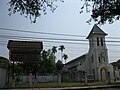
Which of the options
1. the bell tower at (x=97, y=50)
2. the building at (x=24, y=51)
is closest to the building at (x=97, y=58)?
the bell tower at (x=97, y=50)

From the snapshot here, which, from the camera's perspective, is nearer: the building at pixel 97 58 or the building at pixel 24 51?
the building at pixel 24 51

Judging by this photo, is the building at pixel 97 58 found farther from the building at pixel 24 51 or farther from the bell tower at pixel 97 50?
the building at pixel 24 51

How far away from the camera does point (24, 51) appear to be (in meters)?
30.4

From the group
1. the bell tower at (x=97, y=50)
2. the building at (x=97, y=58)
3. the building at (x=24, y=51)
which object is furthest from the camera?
the bell tower at (x=97, y=50)

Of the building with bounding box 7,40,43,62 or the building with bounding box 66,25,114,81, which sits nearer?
the building with bounding box 7,40,43,62

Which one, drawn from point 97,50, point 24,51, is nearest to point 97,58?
point 97,50

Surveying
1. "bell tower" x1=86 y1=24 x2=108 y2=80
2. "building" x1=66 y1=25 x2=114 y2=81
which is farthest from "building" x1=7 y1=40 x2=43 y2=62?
"bell tower" x1=86 y1=24 x2=108 y2=80

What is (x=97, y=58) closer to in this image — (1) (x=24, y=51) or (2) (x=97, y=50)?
(2) (x=97, y=50)

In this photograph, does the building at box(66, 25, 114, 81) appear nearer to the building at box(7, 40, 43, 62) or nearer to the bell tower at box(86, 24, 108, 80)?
the bell tower at box(86, 24, 108, 80)

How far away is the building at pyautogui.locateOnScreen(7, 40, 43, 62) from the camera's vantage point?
29531mm

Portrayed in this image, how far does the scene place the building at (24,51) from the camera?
A: 29.5 metres

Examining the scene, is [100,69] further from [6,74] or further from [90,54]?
[6,74]

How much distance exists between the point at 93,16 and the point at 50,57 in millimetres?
44431

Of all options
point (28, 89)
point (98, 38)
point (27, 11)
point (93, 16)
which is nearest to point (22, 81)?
point (28, 89)
